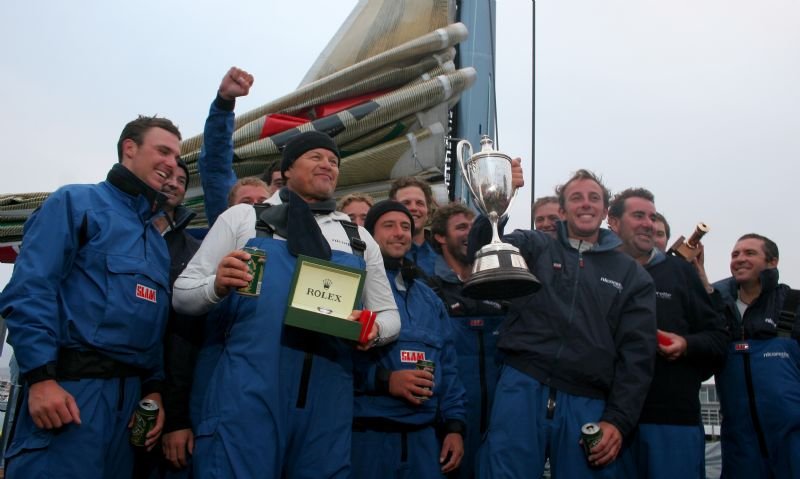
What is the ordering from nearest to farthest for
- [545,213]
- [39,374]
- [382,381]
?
1. [39,374]
2. [382,381]
3. [545,213]

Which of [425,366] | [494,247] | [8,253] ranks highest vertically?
[8,253]

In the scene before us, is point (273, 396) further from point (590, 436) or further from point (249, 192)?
point (249, 192)

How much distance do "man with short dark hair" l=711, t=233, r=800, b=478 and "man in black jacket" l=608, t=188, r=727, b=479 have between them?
37cm

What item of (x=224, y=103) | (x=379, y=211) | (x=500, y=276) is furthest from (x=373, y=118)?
(x=500, y=276)

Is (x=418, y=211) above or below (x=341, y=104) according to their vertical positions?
below

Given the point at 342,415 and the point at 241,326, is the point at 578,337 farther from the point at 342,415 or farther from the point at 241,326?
the point at 241,326

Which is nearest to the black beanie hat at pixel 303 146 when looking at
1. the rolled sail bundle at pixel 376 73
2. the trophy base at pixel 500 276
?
the trophy base at pixel 500 276

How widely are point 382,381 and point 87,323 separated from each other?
1.20 m

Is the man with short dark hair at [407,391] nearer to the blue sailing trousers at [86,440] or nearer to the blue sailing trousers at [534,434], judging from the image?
the blue sailing trousers at [534,434]

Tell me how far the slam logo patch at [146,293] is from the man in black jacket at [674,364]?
216 centimetres

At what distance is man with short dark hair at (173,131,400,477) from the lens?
7.43 feet

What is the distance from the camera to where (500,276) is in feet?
8.57

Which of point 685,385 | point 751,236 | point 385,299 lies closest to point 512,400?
point 385,299

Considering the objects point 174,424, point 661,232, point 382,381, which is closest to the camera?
point 174,424
